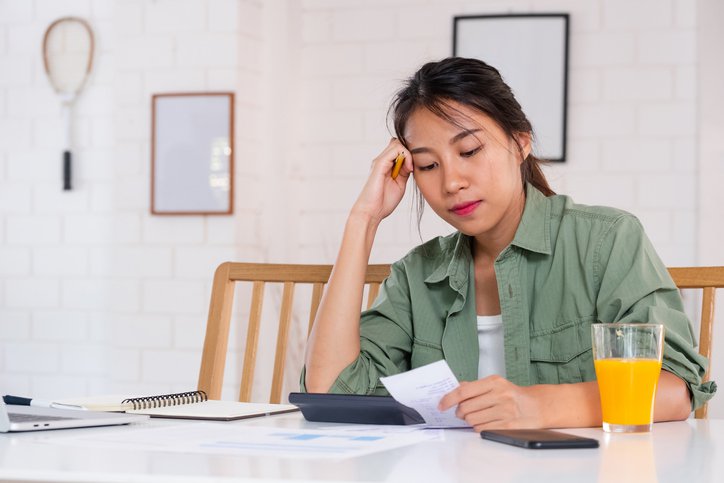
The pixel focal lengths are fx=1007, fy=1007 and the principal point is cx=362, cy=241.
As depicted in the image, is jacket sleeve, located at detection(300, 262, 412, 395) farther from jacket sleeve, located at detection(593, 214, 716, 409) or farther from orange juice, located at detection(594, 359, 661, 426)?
orange juice, located at detection(594, 359, 661, 426)

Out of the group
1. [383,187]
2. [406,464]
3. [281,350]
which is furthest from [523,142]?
[406,464]

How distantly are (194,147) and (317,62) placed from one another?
566 millimetres

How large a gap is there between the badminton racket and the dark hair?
2119mm

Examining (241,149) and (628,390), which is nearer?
(628,390)

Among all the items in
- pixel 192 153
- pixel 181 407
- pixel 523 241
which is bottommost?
pixel 181 407

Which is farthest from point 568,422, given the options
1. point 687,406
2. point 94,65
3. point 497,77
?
point 94,65

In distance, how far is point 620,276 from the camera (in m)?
1.65

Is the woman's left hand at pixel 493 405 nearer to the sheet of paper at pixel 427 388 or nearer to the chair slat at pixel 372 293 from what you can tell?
the sheet of paper at pixel 427 388

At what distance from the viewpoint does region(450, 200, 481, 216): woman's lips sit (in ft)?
5.81

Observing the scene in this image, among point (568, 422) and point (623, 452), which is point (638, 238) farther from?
point (623, 452)

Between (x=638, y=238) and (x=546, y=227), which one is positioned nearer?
(x=638, y=238)

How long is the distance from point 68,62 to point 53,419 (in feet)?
8.86

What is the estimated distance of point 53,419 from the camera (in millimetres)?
1254

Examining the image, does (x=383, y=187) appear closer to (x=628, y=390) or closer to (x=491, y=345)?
(x=491, y=345)
